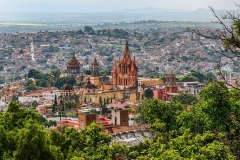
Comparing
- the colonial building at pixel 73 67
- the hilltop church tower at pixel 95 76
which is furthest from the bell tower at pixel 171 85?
the colonial building at pixel 73 67

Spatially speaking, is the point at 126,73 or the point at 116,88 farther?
the point at 126,73

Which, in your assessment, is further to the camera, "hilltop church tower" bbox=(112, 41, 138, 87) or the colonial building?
the colonial building

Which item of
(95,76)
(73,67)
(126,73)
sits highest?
(126,73)

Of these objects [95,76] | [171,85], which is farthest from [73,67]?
[171,85]

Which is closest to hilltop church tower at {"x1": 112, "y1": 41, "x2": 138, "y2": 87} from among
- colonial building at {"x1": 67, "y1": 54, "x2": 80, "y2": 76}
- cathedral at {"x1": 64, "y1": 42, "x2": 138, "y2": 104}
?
cathedral at {"x1": 64, "y1": 42, "x2": 138, "y2": 104}

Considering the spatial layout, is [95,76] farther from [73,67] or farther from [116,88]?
[73,67]

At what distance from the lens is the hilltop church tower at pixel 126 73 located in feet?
158

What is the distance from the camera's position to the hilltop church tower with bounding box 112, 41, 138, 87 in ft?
158

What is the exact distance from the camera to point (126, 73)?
4869cm

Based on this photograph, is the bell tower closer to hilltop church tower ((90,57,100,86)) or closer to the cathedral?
the cathedral

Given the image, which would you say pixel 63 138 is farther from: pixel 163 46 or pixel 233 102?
pixel 163 46

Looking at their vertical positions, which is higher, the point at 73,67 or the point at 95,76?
the point at 95,76

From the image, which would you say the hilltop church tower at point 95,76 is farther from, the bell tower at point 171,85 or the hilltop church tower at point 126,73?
the bell tower at point 171,85

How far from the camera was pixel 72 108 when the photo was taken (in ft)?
131
